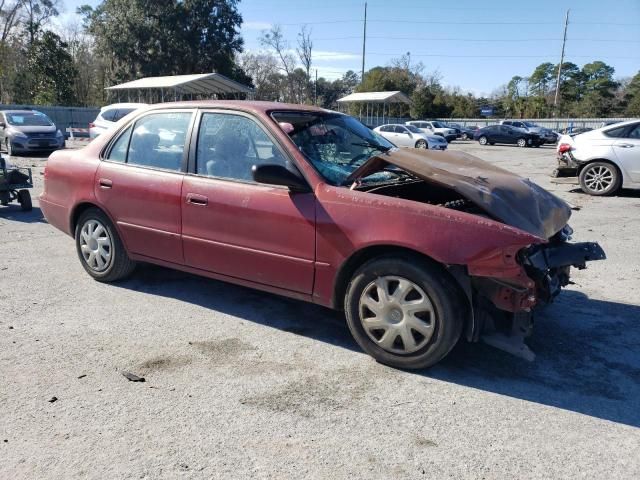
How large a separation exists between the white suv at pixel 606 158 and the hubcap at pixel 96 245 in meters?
9.77

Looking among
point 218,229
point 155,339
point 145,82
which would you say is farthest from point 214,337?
point 145,82

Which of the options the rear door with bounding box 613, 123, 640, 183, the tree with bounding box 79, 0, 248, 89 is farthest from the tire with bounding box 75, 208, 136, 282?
the tree with bounding box 79, 0, 248, 89

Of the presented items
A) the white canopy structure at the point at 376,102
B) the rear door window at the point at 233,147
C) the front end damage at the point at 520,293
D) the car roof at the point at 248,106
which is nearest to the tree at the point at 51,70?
the white canopy structure at the point at 376,102

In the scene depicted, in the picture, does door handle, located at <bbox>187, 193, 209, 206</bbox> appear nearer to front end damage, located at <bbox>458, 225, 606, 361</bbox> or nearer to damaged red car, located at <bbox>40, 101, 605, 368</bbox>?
damaged red car, located at <bbox>40, 101, 605, 368</bbox>

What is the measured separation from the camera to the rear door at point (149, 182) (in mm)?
4445

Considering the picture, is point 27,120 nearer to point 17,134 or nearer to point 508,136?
point 17,134

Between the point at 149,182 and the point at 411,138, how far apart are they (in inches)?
1000

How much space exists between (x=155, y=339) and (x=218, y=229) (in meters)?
0.95

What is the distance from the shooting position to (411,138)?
2864 cm

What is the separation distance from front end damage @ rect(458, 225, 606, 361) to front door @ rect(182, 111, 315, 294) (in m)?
1.18

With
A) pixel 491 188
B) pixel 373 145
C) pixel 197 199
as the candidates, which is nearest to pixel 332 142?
pixel 373 145

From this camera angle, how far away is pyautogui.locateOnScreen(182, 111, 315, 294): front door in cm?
381

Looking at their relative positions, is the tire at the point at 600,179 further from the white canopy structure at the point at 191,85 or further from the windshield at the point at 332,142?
the white canopy structure at the point at 191,85

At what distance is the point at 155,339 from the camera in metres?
3.98
